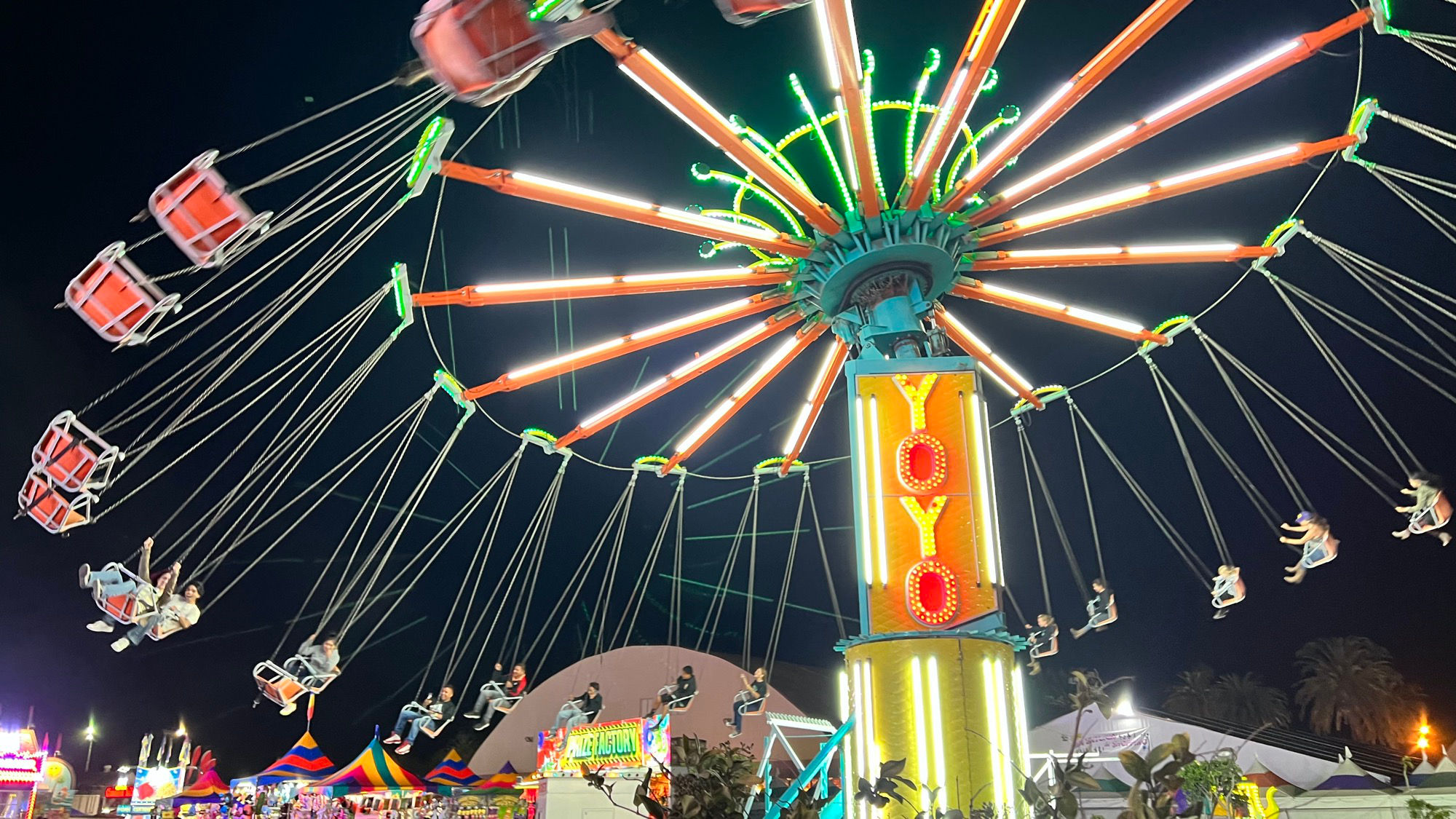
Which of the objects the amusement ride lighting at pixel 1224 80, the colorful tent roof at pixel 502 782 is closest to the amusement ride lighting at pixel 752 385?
the amusement ride lighting at pixel 1224 80

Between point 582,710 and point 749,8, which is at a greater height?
point 749,8

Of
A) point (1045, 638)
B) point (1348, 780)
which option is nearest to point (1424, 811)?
point (1045, 638)

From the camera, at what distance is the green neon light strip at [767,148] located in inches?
532

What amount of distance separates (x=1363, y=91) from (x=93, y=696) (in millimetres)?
36063

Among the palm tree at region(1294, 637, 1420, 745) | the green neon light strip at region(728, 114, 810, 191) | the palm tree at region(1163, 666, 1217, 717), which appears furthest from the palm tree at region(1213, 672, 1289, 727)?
the green neon light strip at region(728, 114, 810, 191)

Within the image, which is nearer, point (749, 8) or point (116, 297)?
point (749, 8)

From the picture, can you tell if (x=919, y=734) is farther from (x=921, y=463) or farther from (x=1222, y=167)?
(x=1222, y=167)

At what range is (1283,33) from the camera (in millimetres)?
16766

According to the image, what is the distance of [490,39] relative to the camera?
8422 millimetres

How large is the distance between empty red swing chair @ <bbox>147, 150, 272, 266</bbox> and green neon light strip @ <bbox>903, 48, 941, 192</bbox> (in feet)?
30.7

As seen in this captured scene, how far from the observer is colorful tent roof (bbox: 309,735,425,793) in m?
29.7

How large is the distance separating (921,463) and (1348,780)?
1960cm

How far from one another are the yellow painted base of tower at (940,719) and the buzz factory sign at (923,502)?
1.59 ft

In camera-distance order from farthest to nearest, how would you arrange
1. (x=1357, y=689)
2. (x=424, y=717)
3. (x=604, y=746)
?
(x=1357, y=689), (x=604, y=746), (x=424, y=717)
